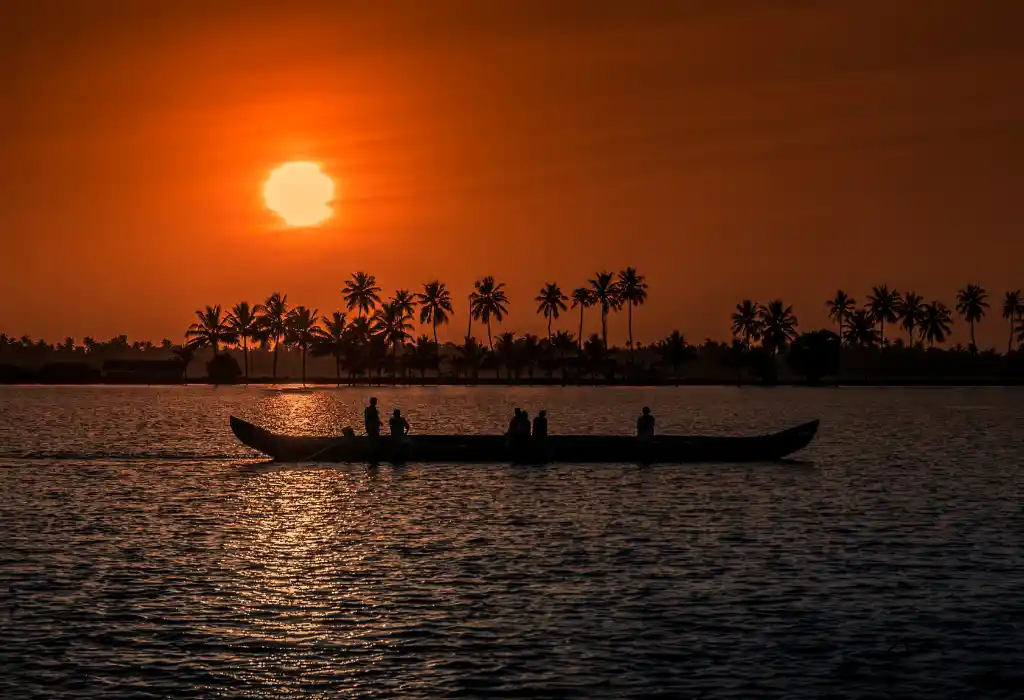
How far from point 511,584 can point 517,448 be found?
27743mm

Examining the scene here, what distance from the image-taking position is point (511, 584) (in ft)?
84.7

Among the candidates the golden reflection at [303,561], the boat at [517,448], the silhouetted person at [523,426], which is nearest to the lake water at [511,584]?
the golden reflection at [303,561]

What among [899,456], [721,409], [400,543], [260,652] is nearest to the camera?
[260,652]

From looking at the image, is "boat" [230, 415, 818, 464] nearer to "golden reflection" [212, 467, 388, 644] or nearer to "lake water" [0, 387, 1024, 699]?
"lake water" [0, 387, 1024, 699]

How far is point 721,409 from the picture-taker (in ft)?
490

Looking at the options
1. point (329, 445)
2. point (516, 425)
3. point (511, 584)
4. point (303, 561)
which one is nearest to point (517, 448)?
point (516, 425)

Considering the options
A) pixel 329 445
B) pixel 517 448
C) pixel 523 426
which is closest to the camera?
pixel 523 426

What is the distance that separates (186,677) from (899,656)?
450 inches

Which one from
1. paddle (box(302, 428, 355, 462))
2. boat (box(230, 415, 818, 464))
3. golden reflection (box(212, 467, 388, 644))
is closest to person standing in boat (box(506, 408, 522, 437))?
boat (box(230, 415, 818, 464))

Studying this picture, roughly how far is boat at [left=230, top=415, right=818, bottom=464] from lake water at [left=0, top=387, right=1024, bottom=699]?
1.19m

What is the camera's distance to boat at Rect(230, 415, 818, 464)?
53.8 metres

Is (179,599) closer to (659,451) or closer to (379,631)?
(379,631)

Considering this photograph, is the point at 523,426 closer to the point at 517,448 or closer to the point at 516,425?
the point at 516,425

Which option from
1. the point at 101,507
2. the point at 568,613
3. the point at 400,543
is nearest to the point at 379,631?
the point at 568,613
